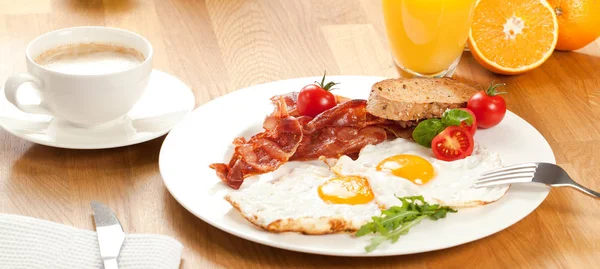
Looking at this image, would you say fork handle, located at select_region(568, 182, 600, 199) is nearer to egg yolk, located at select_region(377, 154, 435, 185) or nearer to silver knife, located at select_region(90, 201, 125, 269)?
egg yolk, located at select_region(377, 154, 435, 185)

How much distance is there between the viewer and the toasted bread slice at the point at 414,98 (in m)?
2.75

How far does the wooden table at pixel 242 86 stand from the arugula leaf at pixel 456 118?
14.4 inches

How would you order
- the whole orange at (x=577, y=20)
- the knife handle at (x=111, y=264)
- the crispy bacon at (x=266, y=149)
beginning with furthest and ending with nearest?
the whole orange at (x=577, y=20)
the crispy bacon at (x=266, y=149)
the knife handle at (x=111, y=264)

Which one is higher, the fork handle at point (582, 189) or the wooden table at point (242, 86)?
the fork handle at point (582, 189)

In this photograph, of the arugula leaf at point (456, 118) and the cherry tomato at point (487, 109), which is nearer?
the arugula leaf at point (456, 118)

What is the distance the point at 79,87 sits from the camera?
2.61 meters

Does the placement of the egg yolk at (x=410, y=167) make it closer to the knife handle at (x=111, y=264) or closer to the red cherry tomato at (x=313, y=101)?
the red cherry tomato at (x=313, y=101)

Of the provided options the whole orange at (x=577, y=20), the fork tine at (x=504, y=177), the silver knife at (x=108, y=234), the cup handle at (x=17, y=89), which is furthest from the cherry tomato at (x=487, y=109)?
the cup handle at (x=17, y=89)

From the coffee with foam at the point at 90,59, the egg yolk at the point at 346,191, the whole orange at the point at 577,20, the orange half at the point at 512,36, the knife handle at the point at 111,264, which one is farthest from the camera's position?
the whole orange at the point at 577,20

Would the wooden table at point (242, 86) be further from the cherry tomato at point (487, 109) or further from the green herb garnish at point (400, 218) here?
the cherry tomato at point (487, 109)

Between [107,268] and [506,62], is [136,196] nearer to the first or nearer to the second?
[107,268]

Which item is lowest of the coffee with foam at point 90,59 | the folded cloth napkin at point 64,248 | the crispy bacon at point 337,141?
the crispy bacon at point 337,141

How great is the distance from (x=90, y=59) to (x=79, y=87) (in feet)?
0.75

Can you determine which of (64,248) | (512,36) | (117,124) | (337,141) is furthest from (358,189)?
(512,36)
